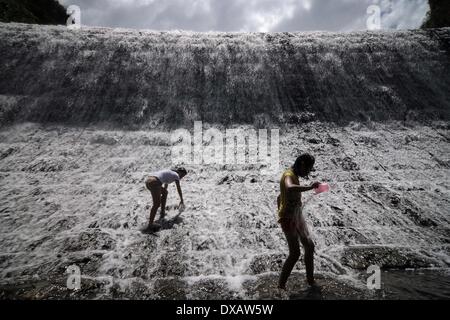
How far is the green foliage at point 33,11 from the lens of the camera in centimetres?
2150

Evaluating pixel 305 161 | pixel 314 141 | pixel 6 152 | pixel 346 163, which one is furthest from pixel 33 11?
pixel 305 161

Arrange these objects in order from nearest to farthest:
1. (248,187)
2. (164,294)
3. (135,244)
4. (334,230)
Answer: (164,294) < (135,244) < (334,230) < (248,187)

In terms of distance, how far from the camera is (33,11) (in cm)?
2612

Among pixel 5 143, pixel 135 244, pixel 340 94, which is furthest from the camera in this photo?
pixel 340 94

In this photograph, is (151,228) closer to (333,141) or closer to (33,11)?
(333,141)

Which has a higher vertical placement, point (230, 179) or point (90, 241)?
point (230, 179)

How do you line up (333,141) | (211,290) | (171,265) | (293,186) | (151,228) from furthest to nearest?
(333,141), (151,228), (171,265), (211,290), (293,186)

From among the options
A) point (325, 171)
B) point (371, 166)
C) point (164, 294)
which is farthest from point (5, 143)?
point (371, 166)

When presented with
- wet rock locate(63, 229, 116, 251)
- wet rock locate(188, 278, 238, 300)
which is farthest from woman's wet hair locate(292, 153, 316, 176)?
wet rock locate(63, 229, 116, 251)

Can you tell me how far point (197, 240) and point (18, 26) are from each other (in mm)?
14797

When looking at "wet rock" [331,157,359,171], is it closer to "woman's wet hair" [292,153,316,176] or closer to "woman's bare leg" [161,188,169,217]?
"woman's bare leg" [161,188,169,217]

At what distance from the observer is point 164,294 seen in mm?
4738

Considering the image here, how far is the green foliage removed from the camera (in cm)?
2150
